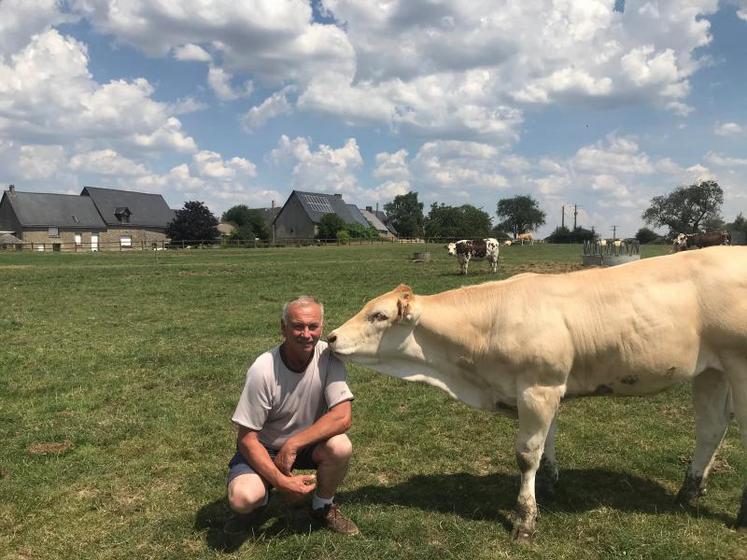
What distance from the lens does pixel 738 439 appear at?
6387mm

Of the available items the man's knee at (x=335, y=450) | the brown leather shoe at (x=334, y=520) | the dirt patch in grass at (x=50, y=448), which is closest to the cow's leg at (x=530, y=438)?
the brown leather shoe at (x=334, y=520)

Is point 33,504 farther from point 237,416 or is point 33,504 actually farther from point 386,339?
point 386,339

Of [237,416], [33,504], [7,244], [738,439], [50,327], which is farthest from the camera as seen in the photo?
[7,244]

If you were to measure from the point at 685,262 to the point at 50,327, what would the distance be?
1260cm

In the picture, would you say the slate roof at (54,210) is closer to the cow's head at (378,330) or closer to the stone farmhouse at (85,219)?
the stone farmhouse at (85,219)

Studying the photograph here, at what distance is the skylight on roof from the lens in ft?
324

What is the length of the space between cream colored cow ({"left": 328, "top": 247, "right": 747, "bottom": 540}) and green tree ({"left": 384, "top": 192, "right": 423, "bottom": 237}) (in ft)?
401

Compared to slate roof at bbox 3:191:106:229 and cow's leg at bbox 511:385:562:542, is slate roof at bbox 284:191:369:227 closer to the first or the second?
slate roof at bbox 3:191:106:229

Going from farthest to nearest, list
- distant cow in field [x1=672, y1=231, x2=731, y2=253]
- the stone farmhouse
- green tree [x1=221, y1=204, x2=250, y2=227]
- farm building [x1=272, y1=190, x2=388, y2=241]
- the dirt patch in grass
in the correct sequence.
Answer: green tree [x1=221, y1=204, x2=250, y2=227], farm building [x1=272, y1=190, x2=388, y2=241], the stone farmhouse, distant cow in field [x1=672, y1=231, x2=731, y2=253], the dirt patch in grass

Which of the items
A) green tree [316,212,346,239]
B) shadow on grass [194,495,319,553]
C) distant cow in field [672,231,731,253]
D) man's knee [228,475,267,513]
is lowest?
shadow on grass [194,495,319,553]

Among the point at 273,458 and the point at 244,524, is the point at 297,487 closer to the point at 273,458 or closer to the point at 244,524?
the point at 273,458

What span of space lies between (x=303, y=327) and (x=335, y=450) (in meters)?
0.97

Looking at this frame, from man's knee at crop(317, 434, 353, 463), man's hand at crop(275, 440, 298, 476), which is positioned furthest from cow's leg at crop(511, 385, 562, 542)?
man's hand at crop(275, 440, 298, 476)

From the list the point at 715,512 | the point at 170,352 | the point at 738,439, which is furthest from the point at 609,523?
the point at 170,352
